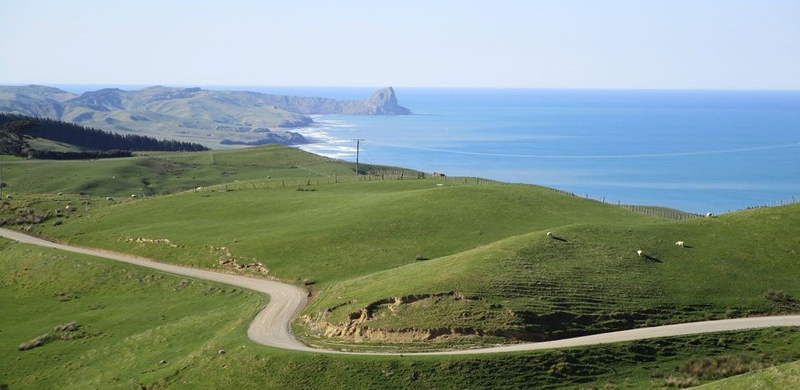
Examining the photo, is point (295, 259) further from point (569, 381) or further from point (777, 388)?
point (777, 388)

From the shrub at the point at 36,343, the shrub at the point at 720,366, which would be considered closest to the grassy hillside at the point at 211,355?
the shrub at the point at 720,366

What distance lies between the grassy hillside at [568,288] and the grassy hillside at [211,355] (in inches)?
134

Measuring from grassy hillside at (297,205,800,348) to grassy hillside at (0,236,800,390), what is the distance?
340 cm

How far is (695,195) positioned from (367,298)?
167359 millimetres

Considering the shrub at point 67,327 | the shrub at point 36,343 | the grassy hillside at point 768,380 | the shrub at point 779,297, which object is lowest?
the shrub at point 36,343

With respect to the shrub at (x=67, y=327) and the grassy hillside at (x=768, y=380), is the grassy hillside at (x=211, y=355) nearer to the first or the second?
the shrub at (x=67, y=327)

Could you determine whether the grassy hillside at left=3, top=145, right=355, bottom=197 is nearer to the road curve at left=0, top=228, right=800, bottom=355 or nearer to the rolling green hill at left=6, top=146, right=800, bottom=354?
the rolling green hill at left=6, top=146, right=800, bottom=354

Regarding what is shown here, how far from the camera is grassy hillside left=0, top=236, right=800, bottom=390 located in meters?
37.1

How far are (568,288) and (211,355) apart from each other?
21511 mm

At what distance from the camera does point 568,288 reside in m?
46.0

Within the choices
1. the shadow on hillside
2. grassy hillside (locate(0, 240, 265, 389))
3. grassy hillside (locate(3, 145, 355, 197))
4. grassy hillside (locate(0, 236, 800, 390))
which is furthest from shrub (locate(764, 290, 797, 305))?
grassy hillside (locate(3, 145, 355, 197))

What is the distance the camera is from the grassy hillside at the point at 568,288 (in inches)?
1666

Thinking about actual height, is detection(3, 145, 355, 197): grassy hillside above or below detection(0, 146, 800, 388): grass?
below

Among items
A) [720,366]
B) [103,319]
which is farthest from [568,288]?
[103,319]
